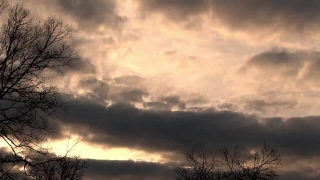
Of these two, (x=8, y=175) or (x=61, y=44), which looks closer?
(x=8, y=175)

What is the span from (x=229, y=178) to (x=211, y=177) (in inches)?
74.4

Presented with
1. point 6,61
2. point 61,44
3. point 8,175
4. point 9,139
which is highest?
point 61,44

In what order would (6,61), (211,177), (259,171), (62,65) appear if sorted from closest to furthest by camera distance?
(6,61) → (62,65) → (259,171) → (211,177)

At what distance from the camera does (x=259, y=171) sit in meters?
42.0

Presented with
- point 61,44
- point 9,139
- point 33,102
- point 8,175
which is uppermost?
point 61,44

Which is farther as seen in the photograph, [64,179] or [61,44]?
[64,179]

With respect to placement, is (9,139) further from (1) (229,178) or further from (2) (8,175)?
(1) (229,178)

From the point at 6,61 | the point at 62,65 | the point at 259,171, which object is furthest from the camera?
the point at 259,171

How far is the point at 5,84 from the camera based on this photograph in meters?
16.1

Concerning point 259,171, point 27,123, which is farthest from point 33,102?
point 259,171

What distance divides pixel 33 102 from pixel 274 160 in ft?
104

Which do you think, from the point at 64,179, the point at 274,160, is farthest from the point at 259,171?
the point at 64,179

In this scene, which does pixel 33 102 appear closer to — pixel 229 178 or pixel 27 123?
pixel 27 123

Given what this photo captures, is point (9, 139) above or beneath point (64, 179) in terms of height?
beneath
